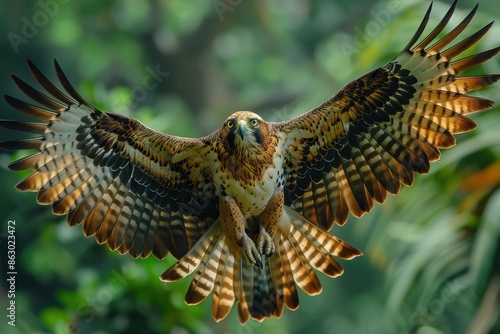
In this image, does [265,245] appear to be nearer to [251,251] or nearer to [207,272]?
[251,251]

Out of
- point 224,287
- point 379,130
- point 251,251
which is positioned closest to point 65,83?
point 251,251

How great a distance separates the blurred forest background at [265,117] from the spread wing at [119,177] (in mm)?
862

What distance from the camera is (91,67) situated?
1634 centimetres

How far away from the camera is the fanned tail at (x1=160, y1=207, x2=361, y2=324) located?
239 inches

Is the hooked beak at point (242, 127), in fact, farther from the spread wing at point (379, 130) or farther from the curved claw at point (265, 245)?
the curved claw at point (265, 245)

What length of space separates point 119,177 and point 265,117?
966 centimetres

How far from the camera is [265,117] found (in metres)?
15.6

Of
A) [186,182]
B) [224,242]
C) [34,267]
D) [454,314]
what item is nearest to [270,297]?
[224,242]

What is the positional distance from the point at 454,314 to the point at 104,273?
11.6ft

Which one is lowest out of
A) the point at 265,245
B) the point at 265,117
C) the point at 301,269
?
the point at 301,269

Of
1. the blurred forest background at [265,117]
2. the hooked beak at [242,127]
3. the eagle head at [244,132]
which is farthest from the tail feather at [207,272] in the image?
the blurred forest background at [265,117]

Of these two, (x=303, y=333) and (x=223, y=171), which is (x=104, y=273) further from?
(x=303, y=333)

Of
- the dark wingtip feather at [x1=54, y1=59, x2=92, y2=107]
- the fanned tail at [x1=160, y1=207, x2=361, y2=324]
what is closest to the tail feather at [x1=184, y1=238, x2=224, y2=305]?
the fanned tail at [x1=160, y1=207, x2=361, y2=324]

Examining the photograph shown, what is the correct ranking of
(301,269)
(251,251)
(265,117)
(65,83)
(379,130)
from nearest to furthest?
(65,83)
(251,251)
(379,130)
(301,269)
(265,117)
